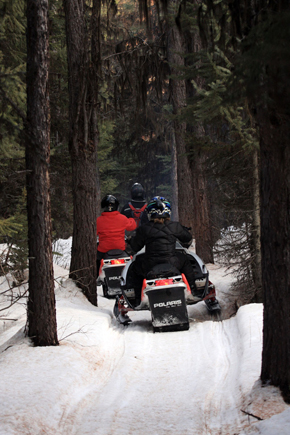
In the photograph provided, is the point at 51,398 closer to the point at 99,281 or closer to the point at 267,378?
the point at 267,378

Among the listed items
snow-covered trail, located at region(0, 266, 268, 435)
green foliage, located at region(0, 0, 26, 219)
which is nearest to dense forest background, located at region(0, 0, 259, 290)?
green foliage, located at region(0, 0, 26, 219)

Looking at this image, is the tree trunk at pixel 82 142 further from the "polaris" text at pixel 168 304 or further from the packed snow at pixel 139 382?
the "polaris" text at pixel 168 304

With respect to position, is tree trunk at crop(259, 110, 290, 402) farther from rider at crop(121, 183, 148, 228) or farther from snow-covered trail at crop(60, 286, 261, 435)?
rider at crop(121, 183, 148, 228)

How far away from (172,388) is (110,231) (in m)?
6.11

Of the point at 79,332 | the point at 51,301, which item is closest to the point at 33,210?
the point at 51,301

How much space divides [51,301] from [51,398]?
5.52ft

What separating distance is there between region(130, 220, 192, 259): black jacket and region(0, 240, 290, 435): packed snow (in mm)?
1319

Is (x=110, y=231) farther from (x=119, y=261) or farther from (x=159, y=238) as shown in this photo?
(x=159, y=238)

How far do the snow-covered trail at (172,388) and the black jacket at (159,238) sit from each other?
1.43 metres

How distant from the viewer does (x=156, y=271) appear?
733 cm

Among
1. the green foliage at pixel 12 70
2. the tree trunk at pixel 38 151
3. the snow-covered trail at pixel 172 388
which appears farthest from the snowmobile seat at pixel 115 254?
the tree trunk at pixel 38 151

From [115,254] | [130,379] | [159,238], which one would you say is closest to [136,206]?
[115,254]

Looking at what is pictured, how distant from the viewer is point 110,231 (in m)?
10.7

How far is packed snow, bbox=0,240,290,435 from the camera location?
379cm
